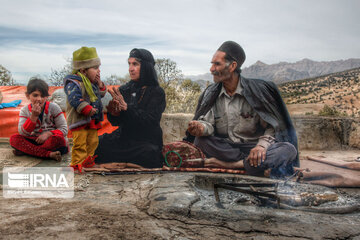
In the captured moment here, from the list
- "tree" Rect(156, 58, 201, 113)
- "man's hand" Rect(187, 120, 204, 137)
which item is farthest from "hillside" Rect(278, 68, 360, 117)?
"man's hand" Rect(187, 120, 204, 137)

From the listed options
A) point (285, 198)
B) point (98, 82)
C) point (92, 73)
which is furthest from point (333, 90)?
point (285, 198)

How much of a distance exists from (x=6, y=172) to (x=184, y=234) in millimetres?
3376

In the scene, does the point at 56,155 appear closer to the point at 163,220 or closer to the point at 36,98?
the point at 36,98

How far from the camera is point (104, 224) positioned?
2.56 meters

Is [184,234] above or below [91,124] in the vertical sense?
below

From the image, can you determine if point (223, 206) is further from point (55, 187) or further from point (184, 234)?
point (55, 187)

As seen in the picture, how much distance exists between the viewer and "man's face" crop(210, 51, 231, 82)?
4.59 m

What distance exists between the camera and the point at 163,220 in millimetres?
2740

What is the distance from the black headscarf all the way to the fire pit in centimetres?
185

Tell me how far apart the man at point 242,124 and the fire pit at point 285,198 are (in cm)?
54

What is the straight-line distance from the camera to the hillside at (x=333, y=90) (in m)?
15.0

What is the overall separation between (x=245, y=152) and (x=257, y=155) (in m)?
0.28

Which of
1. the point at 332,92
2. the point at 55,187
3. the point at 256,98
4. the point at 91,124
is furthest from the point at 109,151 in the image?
the point at 332,92

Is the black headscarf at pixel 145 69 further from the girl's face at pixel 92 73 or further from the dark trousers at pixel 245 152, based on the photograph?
the dark trousers at pixel 245 152
